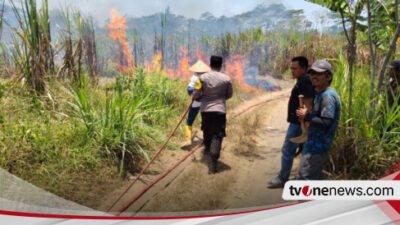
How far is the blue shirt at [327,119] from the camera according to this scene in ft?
4.36

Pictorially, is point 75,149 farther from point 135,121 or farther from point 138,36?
point 138,36

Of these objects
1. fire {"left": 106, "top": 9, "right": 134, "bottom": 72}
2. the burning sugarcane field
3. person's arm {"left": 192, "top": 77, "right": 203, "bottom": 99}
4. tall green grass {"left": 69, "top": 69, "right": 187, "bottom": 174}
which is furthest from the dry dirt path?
fire {"left": 106, "top": 9, "right": 134, "bottom": 72}

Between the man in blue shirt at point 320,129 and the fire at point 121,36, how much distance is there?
0.82 m

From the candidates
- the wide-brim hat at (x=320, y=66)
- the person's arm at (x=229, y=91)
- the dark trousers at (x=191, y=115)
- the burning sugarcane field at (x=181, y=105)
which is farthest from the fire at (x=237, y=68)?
the dark trousers at (x=191, y=115)

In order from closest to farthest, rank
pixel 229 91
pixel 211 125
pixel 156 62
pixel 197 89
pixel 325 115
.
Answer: pixel 156 62, pixel 325 115, pixel 229 91, pixel 197 89, pixel 211 125

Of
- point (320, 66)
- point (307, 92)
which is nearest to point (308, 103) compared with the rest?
point (307, 92)

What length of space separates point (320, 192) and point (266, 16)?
800 mm

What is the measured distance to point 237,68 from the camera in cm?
129

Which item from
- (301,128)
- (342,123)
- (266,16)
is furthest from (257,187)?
(266,16)

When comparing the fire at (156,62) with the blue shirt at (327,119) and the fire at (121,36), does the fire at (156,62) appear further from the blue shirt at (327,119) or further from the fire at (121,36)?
the blue shirt at (327,119)

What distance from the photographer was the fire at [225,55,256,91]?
4.10ft

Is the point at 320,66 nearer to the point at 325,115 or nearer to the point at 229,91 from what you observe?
the point at 325,115

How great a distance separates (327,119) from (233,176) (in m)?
0.53

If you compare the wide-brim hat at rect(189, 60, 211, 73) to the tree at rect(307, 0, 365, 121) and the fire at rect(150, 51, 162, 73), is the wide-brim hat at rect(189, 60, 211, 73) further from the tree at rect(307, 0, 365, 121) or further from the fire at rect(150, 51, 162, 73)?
the tree at rect(307, 0, 365, 121)
